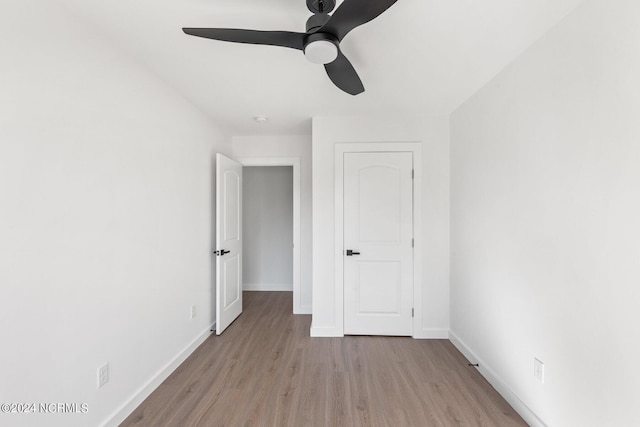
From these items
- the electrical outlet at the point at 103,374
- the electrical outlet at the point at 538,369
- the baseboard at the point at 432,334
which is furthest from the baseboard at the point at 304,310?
the electrical outlet at the point at 538,369

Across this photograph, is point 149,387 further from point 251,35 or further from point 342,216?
point 251,35

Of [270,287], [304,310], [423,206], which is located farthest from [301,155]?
[270,287]

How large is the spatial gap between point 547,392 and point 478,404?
0.48 metres

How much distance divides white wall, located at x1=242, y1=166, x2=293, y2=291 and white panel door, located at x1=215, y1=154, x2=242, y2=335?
1.21 metres

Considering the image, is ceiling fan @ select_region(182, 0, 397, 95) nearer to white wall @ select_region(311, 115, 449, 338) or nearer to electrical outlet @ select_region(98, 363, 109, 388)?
white wall @ select_region(311, 115, 449, 338)

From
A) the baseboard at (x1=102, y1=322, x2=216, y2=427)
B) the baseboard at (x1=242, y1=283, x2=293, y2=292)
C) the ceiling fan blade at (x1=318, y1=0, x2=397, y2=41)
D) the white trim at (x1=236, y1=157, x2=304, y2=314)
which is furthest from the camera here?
the baseboard at (x1=242, y1=283, x2=293, y2=292)

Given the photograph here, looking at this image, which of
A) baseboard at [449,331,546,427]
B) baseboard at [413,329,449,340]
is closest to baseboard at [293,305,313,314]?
baseboard at [413,329,449,340]

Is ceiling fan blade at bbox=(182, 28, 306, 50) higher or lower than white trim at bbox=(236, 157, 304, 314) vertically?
higher

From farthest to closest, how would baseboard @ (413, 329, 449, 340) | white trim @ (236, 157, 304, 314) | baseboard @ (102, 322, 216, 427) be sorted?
white trim @ (236, 157, 304, 314) → baseboard @ (413, 329, 449, 340) → baseboard @ (102, 322, 216, 427)

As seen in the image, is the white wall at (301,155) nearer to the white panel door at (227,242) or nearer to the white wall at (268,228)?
the white panel door at (227,242)

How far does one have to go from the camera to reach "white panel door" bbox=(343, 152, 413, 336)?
2.99 meters

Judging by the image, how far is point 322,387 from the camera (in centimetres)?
212

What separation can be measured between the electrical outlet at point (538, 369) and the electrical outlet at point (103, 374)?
8.49 ft

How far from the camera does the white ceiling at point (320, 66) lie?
1400 millimetres
